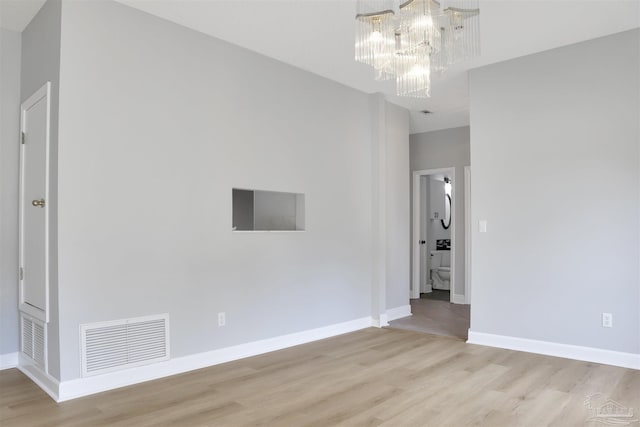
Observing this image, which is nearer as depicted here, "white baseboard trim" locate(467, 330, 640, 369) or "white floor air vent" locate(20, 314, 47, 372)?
"white floor air vent" locate(20, 314, 47, 372)

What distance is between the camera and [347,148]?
5176 mm

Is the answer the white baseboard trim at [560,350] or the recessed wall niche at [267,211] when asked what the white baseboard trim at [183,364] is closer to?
the recessed wall niche at [267,211]

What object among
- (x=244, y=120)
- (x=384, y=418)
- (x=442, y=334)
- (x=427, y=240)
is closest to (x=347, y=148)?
(x=244, y=120)

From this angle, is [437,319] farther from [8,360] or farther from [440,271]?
[8,360]

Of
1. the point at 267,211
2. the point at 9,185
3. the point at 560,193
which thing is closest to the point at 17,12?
the point at 9,185

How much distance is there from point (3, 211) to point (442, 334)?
433 centimetres

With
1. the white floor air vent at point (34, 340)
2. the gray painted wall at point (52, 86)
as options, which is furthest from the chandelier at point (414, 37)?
the white floor air vent at point (34, 340)

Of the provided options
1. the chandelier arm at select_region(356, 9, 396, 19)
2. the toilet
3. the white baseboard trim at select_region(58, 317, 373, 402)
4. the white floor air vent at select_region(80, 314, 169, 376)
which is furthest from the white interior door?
the toilet

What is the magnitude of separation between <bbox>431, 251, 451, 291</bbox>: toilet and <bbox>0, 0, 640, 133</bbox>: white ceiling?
15.8ft

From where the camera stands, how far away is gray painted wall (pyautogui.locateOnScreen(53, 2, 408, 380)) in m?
3.06

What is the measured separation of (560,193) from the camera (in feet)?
13.3

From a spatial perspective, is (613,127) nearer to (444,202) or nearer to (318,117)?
(318,117)

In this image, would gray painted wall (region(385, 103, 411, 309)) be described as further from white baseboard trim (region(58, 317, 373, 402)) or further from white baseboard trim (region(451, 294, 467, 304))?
white baseboard trim (region(451, 294, 467, 304))

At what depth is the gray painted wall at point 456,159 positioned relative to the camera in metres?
7.08
